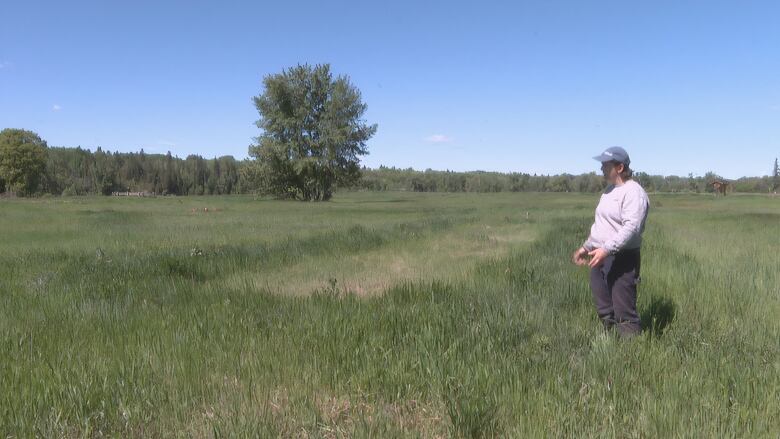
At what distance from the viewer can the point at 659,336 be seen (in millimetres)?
4754

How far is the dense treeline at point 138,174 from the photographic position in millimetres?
132750

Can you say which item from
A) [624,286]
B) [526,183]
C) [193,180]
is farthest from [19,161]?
[526,183]

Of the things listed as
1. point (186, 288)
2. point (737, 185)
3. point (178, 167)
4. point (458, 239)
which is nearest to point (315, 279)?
point (186, 288)

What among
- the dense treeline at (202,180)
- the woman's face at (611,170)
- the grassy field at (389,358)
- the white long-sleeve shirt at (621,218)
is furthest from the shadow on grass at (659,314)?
the dense treeline at (202,180)

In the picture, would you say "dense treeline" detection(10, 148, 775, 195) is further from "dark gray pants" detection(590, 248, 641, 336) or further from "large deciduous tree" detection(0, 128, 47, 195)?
"dark gray pants" detection(590, 248, 641, 336)

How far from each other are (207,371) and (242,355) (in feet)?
1.09

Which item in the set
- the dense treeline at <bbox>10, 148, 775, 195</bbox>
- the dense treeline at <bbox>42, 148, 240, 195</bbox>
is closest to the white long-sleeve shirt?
the dense treeline at <bbox>10, 148, 775, 195</bbox>

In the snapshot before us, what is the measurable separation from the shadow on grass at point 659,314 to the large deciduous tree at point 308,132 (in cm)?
4574

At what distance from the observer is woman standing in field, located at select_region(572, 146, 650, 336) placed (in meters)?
4.38

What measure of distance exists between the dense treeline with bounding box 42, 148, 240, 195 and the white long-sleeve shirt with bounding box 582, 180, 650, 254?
431 feet

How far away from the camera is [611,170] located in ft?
15.2

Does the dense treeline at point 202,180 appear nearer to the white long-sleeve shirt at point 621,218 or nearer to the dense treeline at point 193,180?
the dense treeline at point 193,180

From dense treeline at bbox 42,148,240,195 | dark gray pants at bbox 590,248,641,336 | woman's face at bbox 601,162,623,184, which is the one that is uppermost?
dense treeline at bbox 42,148,240,195

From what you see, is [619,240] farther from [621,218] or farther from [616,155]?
[616,155]
